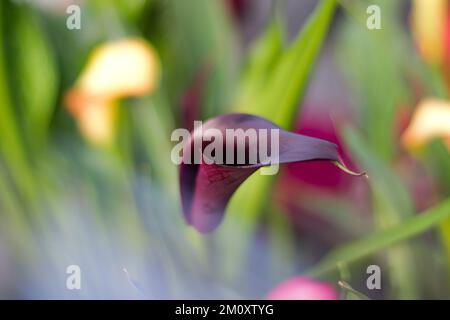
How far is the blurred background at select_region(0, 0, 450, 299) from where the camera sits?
1.30ft

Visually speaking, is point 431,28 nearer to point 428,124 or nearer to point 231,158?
point 428,124

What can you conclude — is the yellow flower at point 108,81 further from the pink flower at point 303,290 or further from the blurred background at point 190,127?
the pink flower at point 303,290

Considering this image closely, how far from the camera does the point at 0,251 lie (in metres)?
0.45

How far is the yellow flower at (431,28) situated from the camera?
44cm

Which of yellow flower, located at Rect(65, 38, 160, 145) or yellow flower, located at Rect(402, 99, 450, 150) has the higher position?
yellow flower, located at Rect(65, 38, 160, 145)

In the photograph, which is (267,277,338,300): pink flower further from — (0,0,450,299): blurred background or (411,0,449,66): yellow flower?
(411,0,449,66): yellow flower

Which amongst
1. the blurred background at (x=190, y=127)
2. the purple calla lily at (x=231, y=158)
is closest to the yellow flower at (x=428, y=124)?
the blurred background at (x=190, y=127)

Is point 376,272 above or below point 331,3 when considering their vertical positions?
below

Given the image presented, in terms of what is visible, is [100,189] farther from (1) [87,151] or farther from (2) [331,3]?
(2) [331,3]

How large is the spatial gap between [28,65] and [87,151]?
0.06 m

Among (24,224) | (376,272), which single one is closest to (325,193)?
(376,272)

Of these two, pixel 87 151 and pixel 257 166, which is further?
pixel 87 151

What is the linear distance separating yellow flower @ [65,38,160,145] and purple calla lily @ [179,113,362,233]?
9 cm

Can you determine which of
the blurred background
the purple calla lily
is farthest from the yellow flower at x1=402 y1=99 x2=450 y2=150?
the purple calla lily
